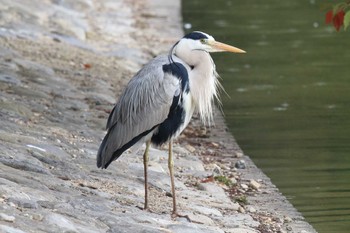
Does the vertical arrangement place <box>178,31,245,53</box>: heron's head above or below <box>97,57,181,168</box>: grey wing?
above

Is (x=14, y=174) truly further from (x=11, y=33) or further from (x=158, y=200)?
(x=11, y=33)

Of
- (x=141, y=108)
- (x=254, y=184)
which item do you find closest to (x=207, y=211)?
(x=141, y=108)

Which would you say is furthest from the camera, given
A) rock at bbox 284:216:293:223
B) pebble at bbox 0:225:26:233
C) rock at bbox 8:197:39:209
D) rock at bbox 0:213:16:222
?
rock at bbox 284:216:293:223

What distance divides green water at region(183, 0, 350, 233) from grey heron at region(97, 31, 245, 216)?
148 centimetres

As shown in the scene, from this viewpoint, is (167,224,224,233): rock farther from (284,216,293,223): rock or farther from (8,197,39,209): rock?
(284,216,293,223): rock

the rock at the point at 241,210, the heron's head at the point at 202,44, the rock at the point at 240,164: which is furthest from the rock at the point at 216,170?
the heron's head at the point at 202,44

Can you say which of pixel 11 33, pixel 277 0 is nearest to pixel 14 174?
pixel 11 33

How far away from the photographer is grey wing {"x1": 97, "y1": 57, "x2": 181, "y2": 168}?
8852mm

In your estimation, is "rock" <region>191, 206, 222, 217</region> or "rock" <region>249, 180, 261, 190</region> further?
"rock" <region>249, 180, 261, 190</region>

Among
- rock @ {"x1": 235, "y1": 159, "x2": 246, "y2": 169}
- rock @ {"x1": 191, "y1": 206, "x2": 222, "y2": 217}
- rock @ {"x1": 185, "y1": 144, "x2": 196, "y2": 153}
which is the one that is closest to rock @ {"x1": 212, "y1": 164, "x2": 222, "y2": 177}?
rock @ {"x1": 235, "y1": 159, "x2": 246, "y2": 169}

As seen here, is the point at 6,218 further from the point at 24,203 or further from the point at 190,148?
the point at 190,148

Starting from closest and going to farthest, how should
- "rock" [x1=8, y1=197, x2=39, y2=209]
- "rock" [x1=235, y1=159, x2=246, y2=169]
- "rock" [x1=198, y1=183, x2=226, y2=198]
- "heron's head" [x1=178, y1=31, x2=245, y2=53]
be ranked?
"rock" [x1=8, y1=197, x2=39, y2=209] < "heron's head" [x1=178, y1=31, x2=245, y2=53] < "rock" [x1=198, y1=183, x2=226, y2=198] < "rock" [x1=235, y1=159, x2=246, y2=169]

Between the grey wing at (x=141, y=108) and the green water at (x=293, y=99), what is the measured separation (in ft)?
5.41

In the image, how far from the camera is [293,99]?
15.9 metres
